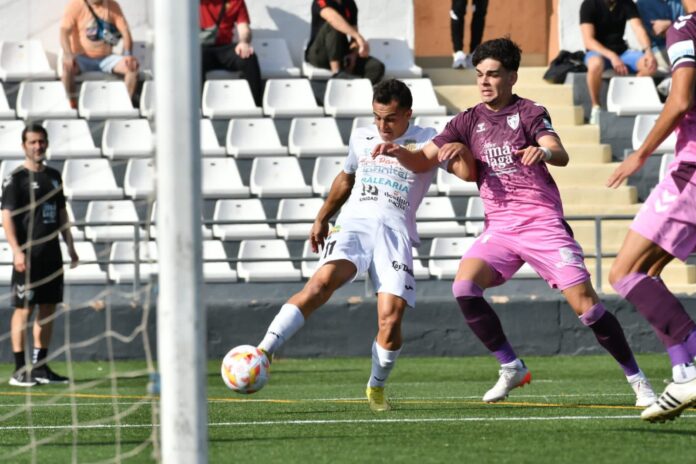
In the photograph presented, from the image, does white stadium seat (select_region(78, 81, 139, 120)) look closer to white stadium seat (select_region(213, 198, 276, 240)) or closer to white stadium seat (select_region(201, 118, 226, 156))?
white stadium seat (select_region(201, 118, 226, 156))

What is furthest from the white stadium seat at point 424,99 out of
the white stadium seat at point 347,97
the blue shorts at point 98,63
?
the blue shorts at point 98,63

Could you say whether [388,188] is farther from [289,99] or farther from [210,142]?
[289,99]

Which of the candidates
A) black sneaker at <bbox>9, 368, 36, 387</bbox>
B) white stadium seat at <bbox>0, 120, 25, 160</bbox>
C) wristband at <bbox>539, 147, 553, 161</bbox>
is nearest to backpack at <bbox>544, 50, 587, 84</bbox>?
white stadium seat at <bbox>0, 120, 25, 160</bbox>

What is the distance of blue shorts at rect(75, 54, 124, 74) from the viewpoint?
14.3 metres

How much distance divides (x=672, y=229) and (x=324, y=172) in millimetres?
A: 8753

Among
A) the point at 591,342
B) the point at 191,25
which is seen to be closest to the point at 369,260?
the point at 191,25

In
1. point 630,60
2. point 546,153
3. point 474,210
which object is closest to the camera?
point 546,153

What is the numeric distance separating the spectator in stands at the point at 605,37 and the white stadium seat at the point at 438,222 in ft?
8.31

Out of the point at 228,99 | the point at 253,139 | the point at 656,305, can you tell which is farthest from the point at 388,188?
the point at 228,99

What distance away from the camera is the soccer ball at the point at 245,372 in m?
6.88

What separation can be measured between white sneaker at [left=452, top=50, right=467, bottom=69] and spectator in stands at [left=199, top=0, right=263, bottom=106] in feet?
8.64

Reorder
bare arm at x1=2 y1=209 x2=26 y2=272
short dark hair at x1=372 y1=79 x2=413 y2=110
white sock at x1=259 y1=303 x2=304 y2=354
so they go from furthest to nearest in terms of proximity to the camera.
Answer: bare arm at x1=2 y1=209 x2=26 y2=272
short dark hair at x1=372 y1=79 x2=413 y2=110
white sock at x1=259 y1=303 x2=304 y2=354

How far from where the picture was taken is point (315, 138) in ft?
49.8

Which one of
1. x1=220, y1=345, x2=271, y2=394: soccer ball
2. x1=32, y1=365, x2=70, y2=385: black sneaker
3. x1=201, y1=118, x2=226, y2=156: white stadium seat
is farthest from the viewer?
x1=201, y1=118, x2=226, y2=156: white stadium seat
